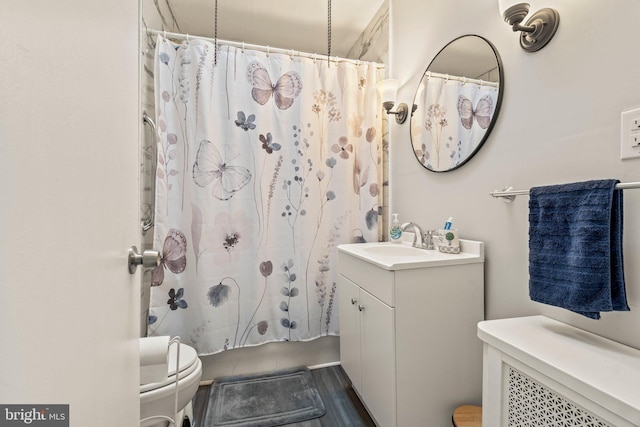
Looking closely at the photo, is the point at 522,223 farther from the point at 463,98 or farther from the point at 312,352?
the point at 312,352

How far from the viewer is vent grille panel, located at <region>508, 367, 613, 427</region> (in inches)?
23.5

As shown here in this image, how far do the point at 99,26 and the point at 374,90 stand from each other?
70.2 inches

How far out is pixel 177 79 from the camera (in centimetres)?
167

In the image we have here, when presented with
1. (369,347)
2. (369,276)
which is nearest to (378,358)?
(369,347)

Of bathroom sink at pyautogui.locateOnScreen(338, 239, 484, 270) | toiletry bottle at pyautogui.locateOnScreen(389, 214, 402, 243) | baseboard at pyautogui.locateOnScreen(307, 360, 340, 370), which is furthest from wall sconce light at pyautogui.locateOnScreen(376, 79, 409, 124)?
baseboard at pyautogui.locateOnScreen(307, 360, 340, 370)

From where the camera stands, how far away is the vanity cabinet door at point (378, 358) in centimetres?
114

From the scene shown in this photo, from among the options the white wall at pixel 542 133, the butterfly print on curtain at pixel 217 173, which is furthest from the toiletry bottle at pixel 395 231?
the butterfly print on curtain at pixel 217 173

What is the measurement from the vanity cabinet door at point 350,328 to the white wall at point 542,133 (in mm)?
609

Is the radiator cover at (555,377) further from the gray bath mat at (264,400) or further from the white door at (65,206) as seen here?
the gray bath mat at (264,400)

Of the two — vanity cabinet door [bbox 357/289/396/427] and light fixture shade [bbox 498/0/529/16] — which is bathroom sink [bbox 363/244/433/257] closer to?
vanity cabinet door [bbox 357/289/396/427]

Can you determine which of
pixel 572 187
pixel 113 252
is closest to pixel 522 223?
pixel 572 187

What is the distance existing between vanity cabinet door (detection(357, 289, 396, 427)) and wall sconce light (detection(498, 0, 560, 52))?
1128 millimetres

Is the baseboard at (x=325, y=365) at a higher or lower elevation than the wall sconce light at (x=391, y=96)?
lower

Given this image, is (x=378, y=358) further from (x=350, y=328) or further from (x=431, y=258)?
(x=431, y=258)
